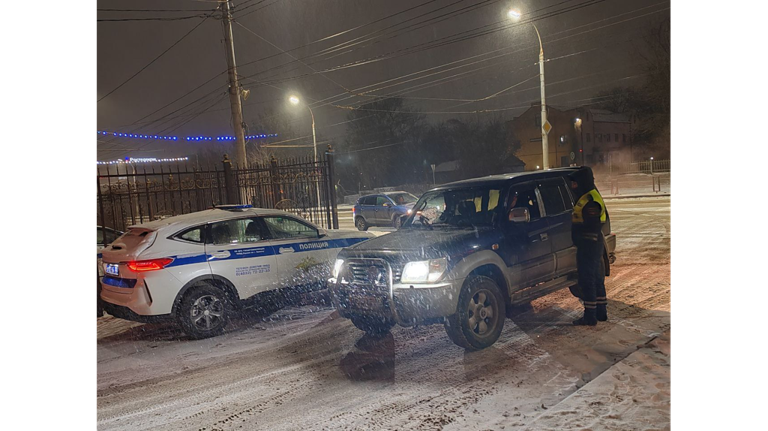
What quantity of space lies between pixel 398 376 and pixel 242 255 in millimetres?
3239

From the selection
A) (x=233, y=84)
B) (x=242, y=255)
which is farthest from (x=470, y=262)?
(x=233, y=84)

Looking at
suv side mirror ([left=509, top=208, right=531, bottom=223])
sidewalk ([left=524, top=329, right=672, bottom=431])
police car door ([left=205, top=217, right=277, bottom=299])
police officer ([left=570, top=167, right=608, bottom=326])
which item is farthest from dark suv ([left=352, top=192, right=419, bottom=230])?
sidewalk ([left=524, top=329, right=672, bottom=431])

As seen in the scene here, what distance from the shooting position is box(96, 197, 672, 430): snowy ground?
385 centimetres

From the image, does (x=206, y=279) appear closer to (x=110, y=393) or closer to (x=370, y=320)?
(x=110, y=393)

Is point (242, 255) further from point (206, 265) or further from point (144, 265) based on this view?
point (144, 265)

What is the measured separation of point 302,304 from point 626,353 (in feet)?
16.4

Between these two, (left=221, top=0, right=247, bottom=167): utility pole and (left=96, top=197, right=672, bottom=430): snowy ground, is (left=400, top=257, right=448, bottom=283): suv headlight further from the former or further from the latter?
(left=221, top=0, right=247, bottom=167): utility pole

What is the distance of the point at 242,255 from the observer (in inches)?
272

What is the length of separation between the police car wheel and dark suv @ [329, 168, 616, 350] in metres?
1.83

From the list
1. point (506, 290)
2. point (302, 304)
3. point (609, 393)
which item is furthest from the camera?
point (302, 304)
